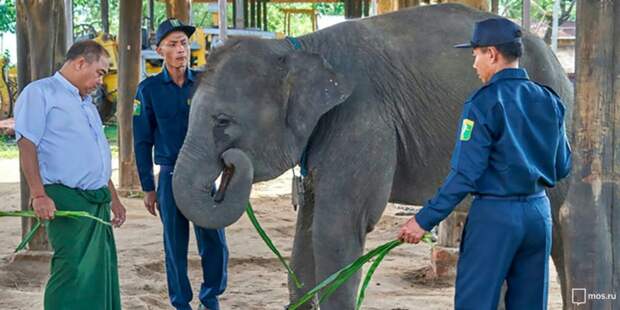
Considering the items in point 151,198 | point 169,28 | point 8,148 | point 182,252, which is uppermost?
point 169,28

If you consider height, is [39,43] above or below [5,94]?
above

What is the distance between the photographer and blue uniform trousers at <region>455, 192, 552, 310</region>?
14.8 feet

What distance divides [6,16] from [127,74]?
928 inches

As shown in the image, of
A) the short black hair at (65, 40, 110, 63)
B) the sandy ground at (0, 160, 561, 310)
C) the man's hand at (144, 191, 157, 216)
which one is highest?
the short black hair at (65, 40, 110, 63)

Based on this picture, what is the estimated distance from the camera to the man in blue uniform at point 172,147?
21.7ft

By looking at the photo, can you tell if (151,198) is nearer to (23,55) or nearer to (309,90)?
(309,90)

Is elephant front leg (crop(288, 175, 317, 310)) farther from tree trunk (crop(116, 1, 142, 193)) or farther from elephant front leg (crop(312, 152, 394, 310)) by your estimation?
tree trunk (crop(116, 1, 142, 193))

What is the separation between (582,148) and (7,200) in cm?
956

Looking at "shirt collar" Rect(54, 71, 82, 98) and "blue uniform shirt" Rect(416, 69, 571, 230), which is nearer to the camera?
"blue uniform shirt" Rect(416, 69, 571, 230)

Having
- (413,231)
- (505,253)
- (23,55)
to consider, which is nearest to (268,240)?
(413,231)

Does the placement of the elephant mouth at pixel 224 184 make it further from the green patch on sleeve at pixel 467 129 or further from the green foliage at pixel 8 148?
the green foliage at pixel 8 148

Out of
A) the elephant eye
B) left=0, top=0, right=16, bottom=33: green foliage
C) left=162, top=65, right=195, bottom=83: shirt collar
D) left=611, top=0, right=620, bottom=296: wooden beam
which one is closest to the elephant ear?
the elephant eye

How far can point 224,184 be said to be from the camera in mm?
5766

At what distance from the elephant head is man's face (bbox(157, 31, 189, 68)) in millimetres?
706
